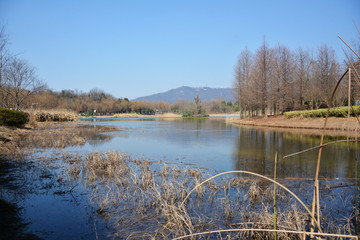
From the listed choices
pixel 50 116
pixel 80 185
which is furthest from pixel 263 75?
pixel 80 185

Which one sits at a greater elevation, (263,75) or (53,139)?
(263,75)

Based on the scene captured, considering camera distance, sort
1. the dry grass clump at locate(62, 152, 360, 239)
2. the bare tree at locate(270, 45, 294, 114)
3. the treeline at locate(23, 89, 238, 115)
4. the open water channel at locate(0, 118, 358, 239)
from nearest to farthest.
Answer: the dry grass clump at locate(62, 152, 360, 239) → the open water channel at locate(0, 118, 358, 239) → the bare tree at locate(270, 45, 294, 114) → the treeline at locate(23, 89, 238, 115)

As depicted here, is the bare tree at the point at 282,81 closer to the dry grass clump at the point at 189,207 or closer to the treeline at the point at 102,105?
the dry grass clump at the point at 189,207

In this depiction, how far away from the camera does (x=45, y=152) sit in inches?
401

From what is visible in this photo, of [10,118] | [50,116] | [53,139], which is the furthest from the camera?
[50,116]

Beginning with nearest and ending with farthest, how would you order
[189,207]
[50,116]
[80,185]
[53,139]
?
[189,207], [80,185], [53,139], [50,116]

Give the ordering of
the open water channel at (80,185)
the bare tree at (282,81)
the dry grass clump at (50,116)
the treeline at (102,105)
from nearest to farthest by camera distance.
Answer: the open water channel at (80,185) < the dry grass clump at (50,116) < the bare tree at (282,81) < the treeline at (102,105)

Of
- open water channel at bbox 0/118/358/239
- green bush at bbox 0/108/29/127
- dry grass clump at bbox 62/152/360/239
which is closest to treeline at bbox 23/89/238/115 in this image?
green bush at bbox 0/108/29/127

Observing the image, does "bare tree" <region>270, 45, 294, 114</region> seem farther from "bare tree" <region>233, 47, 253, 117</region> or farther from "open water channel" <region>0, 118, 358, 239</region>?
"open water channel" <region>0, 118, 358, 239</region>

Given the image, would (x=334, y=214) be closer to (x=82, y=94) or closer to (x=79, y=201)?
(x=79, y=201)

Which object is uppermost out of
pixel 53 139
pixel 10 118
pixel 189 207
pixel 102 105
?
pixel 102 105

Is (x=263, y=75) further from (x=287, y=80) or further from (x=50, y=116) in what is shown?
(x=50, y=116)

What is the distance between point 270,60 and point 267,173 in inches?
1221

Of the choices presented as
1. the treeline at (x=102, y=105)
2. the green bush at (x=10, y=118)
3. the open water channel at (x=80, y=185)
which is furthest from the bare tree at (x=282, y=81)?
the treeline at (x=102, y=105)
